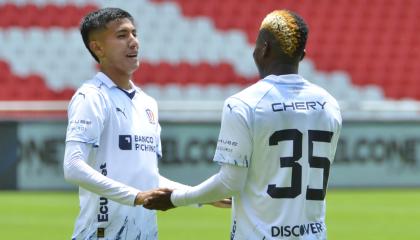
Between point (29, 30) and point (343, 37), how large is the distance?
5.57m

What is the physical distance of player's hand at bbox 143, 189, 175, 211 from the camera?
4746mm

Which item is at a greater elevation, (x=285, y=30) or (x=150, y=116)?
(x=285, y=30)

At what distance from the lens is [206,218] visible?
11.4 meters

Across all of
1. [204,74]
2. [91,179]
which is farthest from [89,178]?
[204,74]

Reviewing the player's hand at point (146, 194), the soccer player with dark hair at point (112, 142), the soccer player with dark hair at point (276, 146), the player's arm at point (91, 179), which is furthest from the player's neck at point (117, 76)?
the soccer player with dark hair at point (276, 146)

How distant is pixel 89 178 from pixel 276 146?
3.24 feet

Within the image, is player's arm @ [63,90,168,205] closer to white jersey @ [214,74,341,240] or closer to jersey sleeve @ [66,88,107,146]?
jersey sleeve @ [66,88,107,146]

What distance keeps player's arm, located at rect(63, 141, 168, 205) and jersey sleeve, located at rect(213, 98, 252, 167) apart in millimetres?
687

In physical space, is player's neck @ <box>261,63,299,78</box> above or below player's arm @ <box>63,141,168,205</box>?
above

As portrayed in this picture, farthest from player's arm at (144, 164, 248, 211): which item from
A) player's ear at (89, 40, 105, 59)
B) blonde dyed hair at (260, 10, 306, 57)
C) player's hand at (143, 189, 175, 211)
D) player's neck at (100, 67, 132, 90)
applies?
player's ear at (89, 40, 105, 59)

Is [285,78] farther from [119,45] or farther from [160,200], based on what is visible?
[119,45]

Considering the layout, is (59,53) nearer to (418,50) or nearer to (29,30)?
(29,30)

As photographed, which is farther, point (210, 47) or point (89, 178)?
point (210, 47)

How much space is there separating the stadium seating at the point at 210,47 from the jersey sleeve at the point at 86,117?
1142 cm
